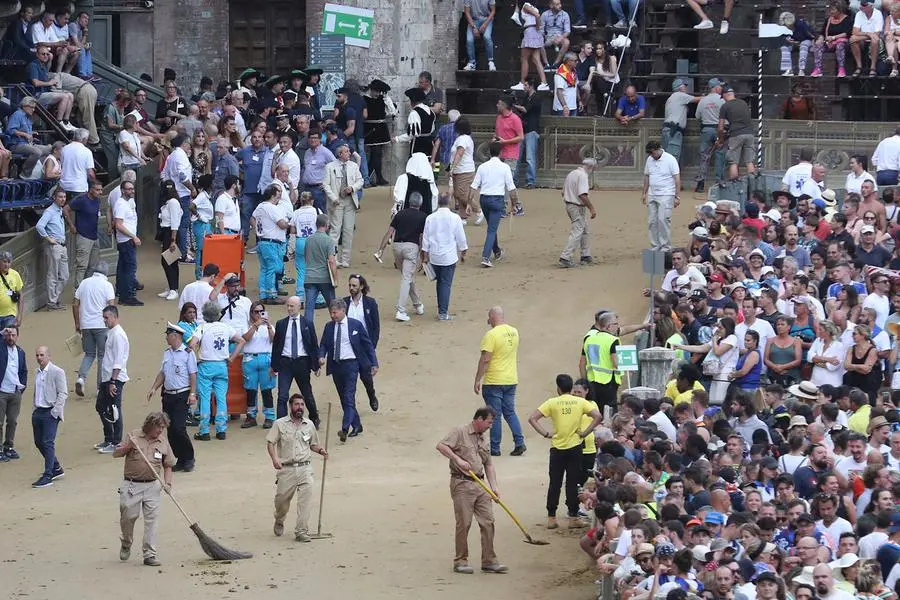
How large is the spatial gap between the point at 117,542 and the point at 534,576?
420 centimetres

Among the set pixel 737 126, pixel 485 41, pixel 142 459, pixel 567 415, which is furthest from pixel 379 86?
pixel 142 459

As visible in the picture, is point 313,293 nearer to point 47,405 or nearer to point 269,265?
point 269,265

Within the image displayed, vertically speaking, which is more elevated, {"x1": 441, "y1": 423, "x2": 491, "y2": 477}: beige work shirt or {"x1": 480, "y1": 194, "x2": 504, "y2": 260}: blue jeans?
{"x1": 480, "y1": 194, "x2": 504, "y2": 260}: blue jeans

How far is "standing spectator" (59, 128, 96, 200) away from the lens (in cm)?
2564

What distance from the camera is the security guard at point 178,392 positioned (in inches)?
773

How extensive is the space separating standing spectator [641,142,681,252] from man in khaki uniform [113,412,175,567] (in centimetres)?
1069

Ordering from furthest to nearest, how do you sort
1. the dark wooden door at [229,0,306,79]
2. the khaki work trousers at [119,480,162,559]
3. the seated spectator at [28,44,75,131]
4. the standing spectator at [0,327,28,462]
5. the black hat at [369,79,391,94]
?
the dark wooden door at [229,0,306,79] < the black hat at [369,79,391,94] < the seated spectator at [28,44,75,131] < the standing spectator at [0,327,28,462] < the khaki work trousers at [119,480,162,559]

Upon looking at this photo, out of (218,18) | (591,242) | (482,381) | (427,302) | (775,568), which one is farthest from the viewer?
(218,18)

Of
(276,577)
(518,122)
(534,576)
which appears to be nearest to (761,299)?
(534,576)

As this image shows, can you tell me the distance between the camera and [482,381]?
1998 cm

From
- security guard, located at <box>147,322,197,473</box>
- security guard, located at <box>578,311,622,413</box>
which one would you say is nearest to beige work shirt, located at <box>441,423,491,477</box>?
security guard, located at <box>578,311,622,413</box>

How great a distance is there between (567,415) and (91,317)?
685 centimetres

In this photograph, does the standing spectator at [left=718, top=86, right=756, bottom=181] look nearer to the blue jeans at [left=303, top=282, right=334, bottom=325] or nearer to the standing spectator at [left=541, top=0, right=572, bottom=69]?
the standing spectator at [left=541, top=0, right=572, bottom=69]

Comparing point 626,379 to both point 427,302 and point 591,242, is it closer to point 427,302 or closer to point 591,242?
point 427,302
